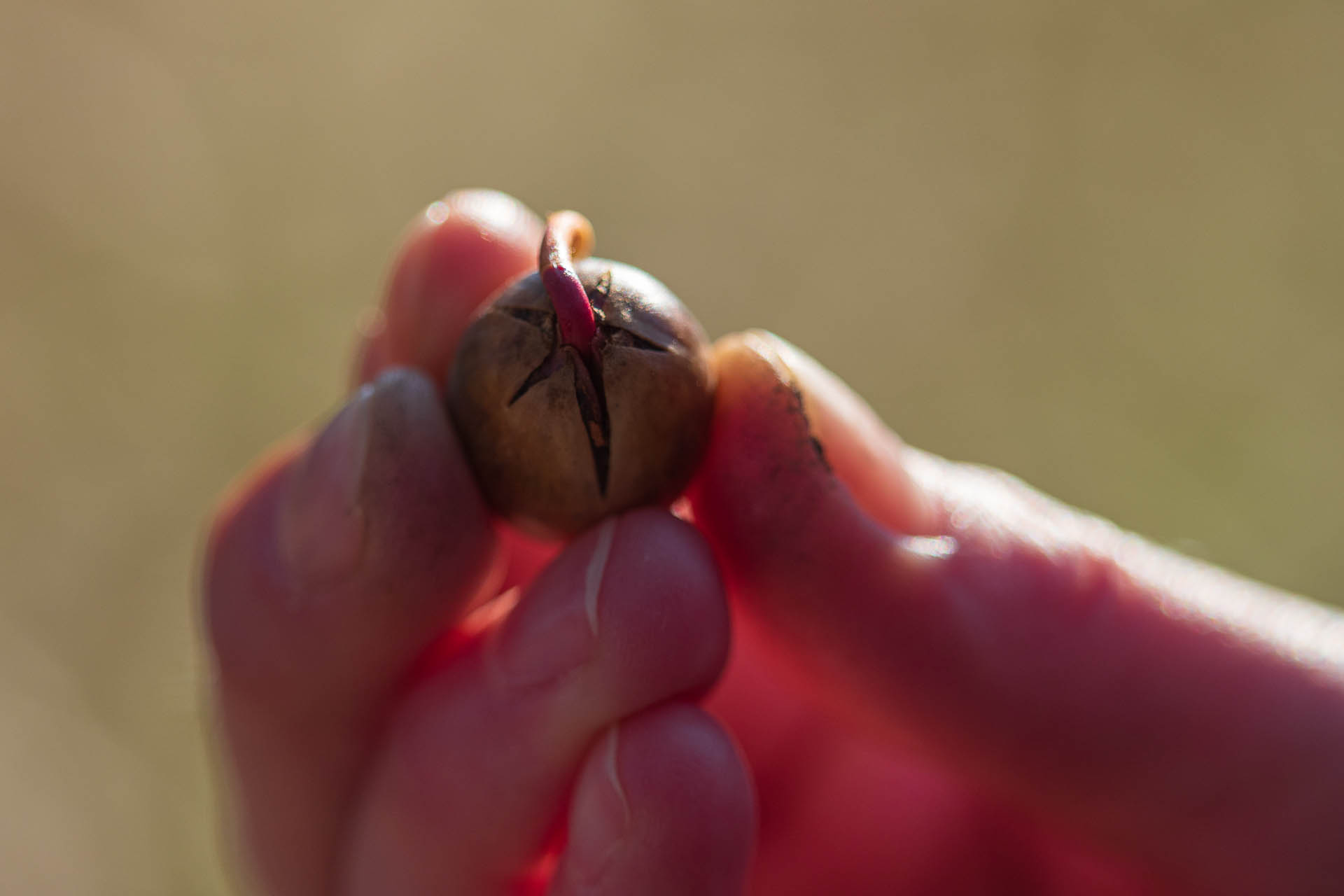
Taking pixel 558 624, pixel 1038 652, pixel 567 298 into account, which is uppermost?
pixel 567 298

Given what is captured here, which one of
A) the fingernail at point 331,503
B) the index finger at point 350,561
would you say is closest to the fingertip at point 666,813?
the index finger at point 350,561

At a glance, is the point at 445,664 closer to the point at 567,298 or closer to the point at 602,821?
the point at 602,821

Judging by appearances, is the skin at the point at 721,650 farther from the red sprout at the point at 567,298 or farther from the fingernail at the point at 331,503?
the red sprout at the point at 567,298

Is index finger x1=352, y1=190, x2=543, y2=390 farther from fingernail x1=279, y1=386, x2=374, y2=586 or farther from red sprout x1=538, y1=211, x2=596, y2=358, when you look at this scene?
red sprout x1=538, y1=211, x2=596, y2=358

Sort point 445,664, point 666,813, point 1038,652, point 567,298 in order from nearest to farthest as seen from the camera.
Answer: point 567,298, point 666,813, point 1038,652, point 445,664

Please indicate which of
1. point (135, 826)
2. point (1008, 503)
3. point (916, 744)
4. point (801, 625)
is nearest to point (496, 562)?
point (801, 625)

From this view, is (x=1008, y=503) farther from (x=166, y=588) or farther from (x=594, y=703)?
(x=166, y=588)

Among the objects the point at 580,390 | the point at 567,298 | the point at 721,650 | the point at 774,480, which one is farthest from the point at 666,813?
the point at 567,298
